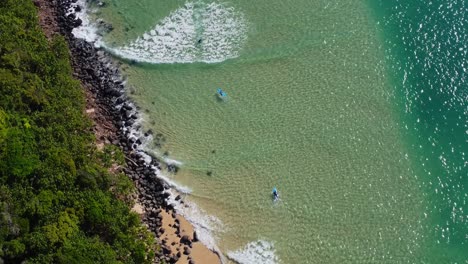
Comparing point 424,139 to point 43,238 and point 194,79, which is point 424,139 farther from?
point 43,238

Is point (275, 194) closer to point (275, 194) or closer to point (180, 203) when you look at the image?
point (275, 194)

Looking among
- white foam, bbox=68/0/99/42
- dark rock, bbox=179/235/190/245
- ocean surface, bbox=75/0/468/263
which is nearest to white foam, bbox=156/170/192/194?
ocean surface, bbox=75/0/468/263

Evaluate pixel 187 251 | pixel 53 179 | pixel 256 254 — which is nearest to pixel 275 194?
pixel 256 254

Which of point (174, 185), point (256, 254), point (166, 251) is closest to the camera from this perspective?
point (166, 251)

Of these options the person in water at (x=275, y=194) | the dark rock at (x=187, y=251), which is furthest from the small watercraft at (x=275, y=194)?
the dark rock at (x=187, y=251)

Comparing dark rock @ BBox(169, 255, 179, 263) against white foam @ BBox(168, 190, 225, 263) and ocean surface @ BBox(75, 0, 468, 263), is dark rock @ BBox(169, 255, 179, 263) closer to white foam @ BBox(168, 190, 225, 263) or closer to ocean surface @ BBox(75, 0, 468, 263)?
white foam @ BBox(168, 190, 225, 263)

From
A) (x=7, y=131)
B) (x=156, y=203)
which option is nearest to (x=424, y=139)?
(x=156, y=203)

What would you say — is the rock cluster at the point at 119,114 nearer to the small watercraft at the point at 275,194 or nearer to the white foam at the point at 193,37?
the white foam at the point at 193,37
